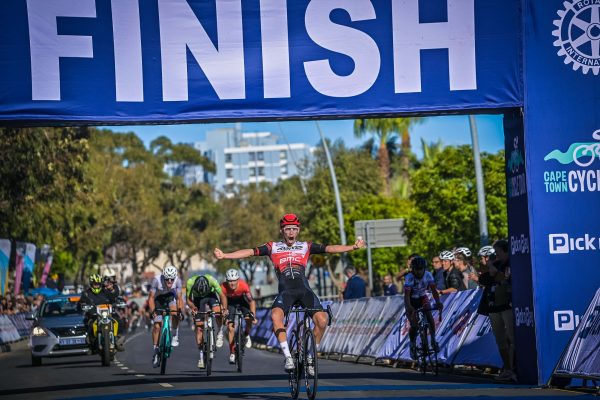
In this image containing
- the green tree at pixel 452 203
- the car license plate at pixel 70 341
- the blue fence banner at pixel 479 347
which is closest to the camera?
the blue fence banner at pixel 479 347

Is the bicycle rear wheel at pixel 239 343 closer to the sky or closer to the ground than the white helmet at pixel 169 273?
closer to the ground

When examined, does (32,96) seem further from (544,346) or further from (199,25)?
(544,346)

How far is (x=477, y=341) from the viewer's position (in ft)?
61.2

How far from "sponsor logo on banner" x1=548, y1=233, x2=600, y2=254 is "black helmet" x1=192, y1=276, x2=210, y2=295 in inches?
293

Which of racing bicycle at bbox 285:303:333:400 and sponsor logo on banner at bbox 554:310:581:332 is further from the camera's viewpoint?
sponsor logo on banner at bbox 554:310:581:332

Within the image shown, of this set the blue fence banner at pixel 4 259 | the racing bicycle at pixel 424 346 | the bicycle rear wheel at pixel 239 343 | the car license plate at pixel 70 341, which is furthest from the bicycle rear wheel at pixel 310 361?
the blue fence banner at pixel 4 259

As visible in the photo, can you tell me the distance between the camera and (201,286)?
2142 centimetres

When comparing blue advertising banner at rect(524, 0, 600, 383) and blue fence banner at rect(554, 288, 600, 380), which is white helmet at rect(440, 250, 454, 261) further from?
blue fence banner at rect(554, 288, 600, 380)

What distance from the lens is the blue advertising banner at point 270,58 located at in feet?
50.8

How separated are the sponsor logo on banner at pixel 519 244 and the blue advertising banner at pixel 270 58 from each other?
66.9 inches

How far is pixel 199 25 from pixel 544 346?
5.84 metres

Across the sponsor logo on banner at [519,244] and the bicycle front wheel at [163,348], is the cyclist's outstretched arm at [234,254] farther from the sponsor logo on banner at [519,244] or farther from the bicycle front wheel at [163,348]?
the bicycle front wheel at [163,348]

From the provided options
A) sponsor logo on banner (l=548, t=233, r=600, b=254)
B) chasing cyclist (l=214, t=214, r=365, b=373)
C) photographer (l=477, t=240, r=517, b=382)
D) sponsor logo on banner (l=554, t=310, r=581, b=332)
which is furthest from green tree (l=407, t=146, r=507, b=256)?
chasing cyclist (l=214, t=214, r=365, b=373)

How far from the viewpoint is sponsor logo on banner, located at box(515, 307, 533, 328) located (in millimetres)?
15805
